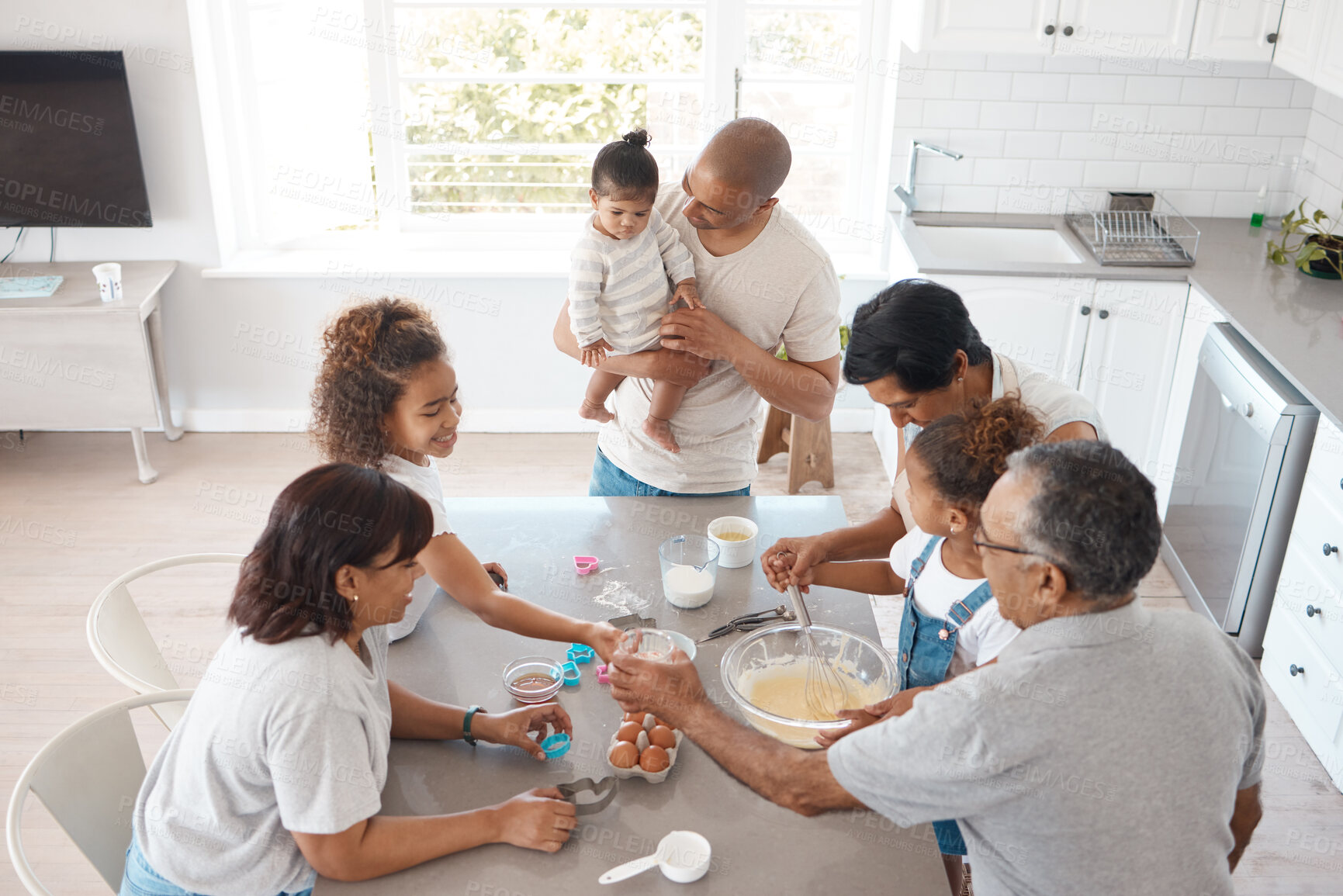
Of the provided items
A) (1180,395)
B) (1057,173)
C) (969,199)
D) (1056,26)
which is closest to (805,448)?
(969,199)

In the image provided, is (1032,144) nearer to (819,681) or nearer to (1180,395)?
(1180,395)

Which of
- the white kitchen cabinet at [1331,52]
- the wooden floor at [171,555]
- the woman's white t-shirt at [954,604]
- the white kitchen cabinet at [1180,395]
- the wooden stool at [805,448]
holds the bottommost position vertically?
the wooden floor at [171,555]

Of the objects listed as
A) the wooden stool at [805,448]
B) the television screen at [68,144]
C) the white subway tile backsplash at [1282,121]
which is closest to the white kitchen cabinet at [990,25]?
the white subway tile backsplash at [1282,121]

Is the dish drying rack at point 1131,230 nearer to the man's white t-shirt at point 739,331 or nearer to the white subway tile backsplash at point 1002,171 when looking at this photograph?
the white subway tile backsplash at point 1002,171

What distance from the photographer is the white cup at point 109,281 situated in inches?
152

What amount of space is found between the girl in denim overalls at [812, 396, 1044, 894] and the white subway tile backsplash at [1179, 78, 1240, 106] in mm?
2857

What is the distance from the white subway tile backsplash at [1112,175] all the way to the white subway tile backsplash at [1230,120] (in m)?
0.28

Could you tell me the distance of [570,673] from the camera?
6.00ft

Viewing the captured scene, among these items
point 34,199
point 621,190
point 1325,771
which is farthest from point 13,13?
point 1325,771

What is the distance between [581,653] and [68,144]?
10.7 ft

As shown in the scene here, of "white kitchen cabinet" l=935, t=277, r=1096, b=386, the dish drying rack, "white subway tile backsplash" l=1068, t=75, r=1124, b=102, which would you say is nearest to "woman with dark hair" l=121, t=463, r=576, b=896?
"white kitchen cabinet" l=935, t=277, r=1096, b=386

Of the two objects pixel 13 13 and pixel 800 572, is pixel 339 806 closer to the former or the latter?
pixel 800 572

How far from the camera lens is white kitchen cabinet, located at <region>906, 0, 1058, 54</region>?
3.52 metres

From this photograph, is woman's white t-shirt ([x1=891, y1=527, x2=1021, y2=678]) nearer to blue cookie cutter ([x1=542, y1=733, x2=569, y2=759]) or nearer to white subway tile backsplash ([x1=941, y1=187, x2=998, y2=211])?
blue cookie cutter ([x1=542, y1=733, x2=569, y2=759])
